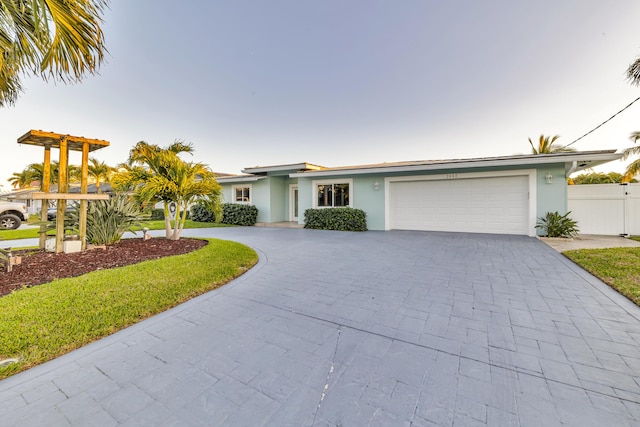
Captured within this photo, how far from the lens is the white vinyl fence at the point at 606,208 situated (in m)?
9.11

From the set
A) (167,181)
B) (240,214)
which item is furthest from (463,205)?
(240,214)

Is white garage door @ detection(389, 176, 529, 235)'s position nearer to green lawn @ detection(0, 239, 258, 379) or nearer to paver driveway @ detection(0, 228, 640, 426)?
paver driveway @ detection(0, 228, 640, 426)

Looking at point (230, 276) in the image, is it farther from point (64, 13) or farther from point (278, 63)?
point (278, 63)

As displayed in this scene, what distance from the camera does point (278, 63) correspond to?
11430 mm

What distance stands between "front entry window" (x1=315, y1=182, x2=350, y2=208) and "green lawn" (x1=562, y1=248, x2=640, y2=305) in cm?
819

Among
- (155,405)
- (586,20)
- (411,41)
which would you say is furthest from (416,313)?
(586,20)

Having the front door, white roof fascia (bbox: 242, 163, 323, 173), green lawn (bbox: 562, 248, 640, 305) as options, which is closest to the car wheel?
white roof fascia (bbox: 242, 163, 323, 173)

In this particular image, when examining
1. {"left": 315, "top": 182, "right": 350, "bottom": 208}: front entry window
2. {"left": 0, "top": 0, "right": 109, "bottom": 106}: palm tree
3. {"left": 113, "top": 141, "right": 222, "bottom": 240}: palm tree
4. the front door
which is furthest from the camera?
the front door

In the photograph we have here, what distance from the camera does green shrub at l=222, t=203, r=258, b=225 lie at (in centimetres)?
1442

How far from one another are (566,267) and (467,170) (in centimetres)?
564

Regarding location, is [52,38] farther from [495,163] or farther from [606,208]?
[606,208]

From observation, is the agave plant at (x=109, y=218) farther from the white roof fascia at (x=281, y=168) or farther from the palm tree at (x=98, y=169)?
the palm tree at (x=98, y=169)

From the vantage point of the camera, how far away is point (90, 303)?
3.24 m

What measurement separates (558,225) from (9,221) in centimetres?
→ 2406
